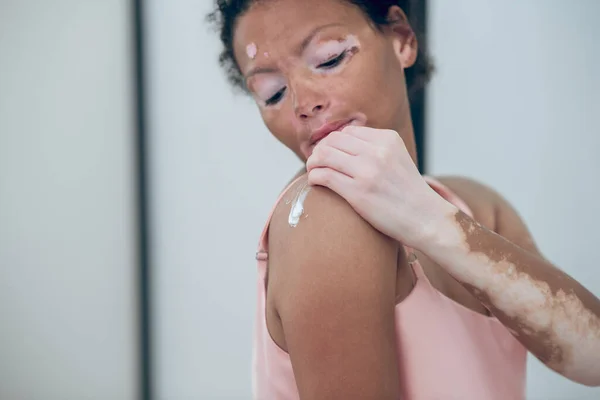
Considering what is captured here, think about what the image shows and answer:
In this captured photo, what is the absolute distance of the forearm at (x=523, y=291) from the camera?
0.45m

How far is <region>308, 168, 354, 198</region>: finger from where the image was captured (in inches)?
17.0

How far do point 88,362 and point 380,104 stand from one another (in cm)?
82

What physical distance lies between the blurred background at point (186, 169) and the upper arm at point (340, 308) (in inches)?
24.0

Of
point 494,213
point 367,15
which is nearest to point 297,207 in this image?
point 367,15

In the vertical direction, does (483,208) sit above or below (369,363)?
above

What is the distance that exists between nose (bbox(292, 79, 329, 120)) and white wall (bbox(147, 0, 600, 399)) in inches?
18.9

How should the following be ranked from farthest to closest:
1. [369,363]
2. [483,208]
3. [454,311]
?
[483,208] → [454,311] → [369,363]

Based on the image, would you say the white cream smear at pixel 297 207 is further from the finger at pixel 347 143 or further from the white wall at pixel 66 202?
the white wall at pixel 66 202

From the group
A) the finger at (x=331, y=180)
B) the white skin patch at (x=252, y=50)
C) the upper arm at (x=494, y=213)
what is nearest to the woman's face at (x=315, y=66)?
the white skin patch at (x=252, y=50)

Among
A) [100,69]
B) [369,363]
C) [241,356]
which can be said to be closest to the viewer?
[369,363]

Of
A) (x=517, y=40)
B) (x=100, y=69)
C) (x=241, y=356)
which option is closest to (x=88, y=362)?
(x=241, y=356)

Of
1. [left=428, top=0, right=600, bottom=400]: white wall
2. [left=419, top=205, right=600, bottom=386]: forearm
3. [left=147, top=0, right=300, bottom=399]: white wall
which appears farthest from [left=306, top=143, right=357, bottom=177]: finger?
[left=428, top=0, right=600, bottom=400]: white wall

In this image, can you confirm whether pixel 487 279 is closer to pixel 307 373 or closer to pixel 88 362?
pixel 307 373

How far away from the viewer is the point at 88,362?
983 mm
